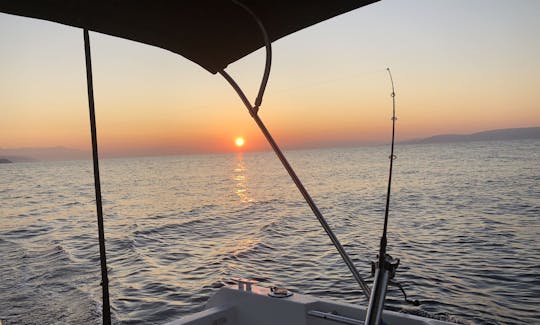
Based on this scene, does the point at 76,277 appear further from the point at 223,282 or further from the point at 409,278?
the point at 409,278

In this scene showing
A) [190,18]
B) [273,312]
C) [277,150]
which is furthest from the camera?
[273,312]

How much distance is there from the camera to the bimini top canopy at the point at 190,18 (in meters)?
2.32

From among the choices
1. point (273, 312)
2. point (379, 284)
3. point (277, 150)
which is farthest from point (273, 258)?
point (379, 284)

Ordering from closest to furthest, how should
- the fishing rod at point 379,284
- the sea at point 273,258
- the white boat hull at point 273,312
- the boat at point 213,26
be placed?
1. the fishing rod at point 379,284
2. the boat at point 213,26
3. the white boat hull at point 273,312
4. the sea at point 273,258

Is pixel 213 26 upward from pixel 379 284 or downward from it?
upward

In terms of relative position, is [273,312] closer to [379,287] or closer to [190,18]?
[379,287]

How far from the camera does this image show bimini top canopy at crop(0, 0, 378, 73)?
232 centimetres

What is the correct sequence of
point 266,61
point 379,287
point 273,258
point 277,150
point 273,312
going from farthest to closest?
point 273,258
point 273,312
point 277,150
point 266,61
point 379,287

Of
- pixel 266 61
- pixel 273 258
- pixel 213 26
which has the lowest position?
pixel 273 258

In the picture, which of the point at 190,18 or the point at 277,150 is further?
the point at 190,18

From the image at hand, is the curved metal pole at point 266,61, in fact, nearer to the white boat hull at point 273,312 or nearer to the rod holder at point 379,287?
the rod holder at point 379,287

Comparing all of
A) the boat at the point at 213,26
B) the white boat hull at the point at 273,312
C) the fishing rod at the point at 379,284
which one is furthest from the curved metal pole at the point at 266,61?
the white boat hull at the point at 273,312

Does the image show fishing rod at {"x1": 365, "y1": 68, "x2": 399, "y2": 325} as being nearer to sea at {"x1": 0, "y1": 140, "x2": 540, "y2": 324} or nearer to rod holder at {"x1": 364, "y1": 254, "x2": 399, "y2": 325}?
rod holder at {"x1": 364, "y1": 254, "x2": 399, "y2": 325}

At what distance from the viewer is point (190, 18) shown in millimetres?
2543
